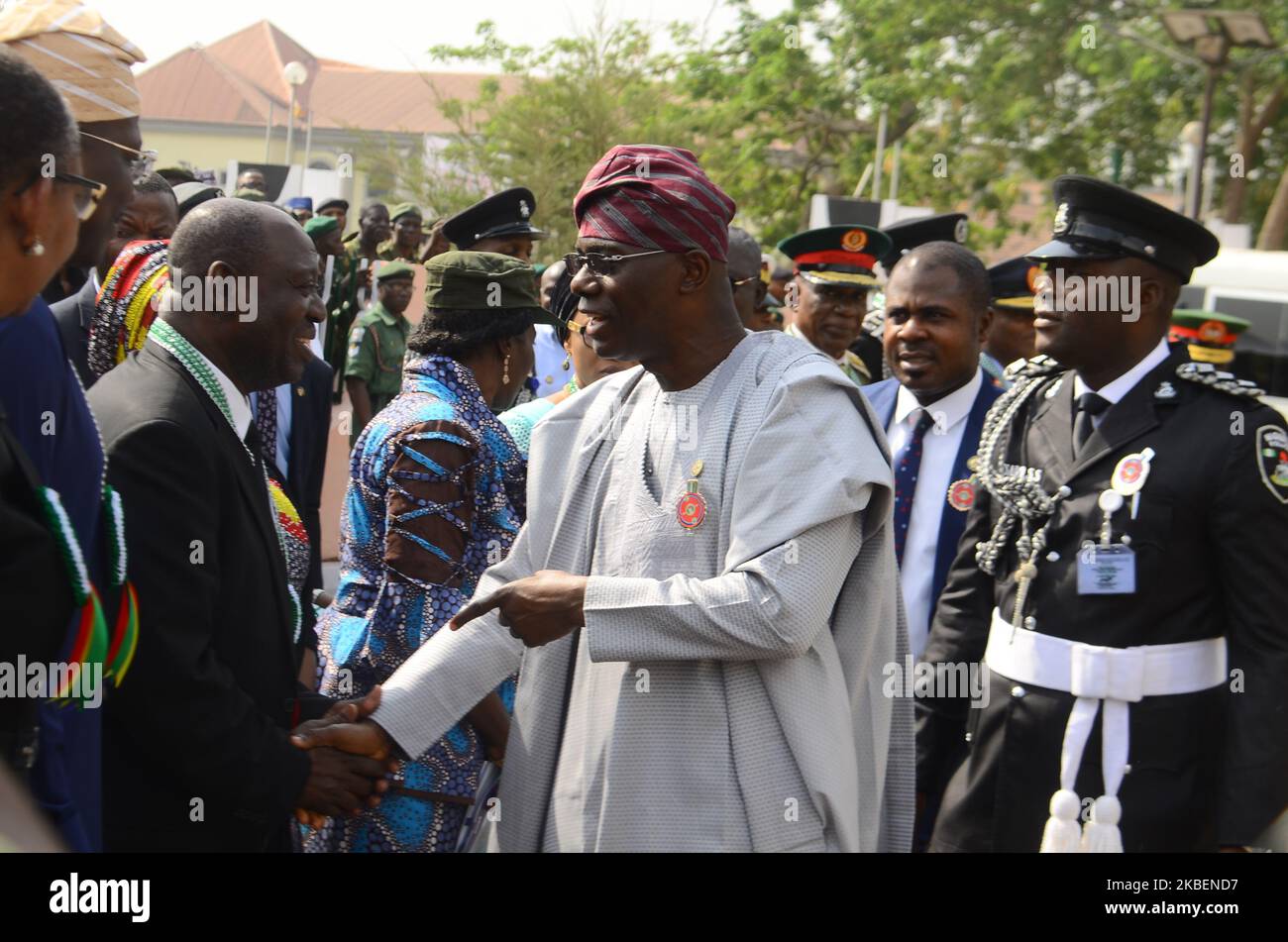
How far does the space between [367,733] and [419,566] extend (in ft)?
1.88

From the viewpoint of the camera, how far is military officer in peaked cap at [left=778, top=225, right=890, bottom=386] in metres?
6.89

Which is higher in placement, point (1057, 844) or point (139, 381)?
point (139, 381)

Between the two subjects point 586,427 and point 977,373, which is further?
point 977,373

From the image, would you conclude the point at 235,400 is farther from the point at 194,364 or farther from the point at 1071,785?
the point at 1071,785

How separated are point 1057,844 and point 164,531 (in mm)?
2362

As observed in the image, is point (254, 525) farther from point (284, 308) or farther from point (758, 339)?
point (758, 339)

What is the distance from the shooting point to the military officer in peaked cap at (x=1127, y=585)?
11.7 ft

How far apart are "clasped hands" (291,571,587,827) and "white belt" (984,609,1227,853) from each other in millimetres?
1533

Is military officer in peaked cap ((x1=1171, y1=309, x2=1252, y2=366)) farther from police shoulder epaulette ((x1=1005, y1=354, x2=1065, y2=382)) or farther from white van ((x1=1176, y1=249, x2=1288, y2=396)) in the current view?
police shoulder epaulette ((x1=1005, y1=354, x2=1065, y2=382))

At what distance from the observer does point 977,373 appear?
5.08 metres

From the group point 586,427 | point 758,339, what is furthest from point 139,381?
point 758,339

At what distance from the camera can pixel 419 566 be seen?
3689 mm

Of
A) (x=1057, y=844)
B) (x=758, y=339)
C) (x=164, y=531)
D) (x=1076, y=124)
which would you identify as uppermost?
(x=1076, y=124)
